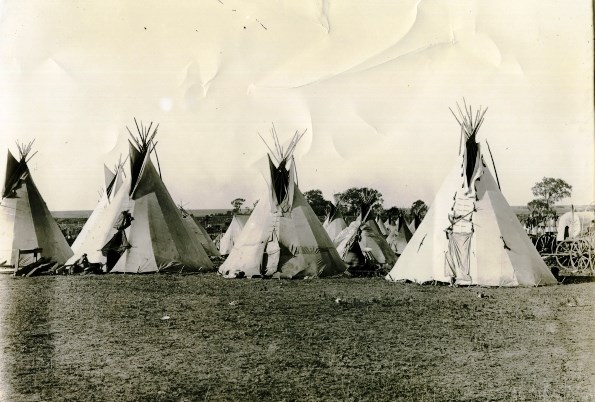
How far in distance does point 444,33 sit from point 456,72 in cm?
103

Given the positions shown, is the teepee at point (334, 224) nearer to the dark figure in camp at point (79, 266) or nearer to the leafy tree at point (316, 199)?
the dark figure in camp at point (79, 266)

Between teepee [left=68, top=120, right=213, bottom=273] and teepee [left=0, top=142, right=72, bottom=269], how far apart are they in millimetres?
1139

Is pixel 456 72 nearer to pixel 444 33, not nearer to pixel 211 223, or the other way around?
pixel 444 33

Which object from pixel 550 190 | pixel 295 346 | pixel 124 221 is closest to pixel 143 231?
pixel 124 221

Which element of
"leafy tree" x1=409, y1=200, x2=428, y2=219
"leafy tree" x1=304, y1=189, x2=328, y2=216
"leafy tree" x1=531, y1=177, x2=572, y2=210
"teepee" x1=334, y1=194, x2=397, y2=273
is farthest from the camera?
"leafy tree" x1=304, y1=189, x2=328, y2=216

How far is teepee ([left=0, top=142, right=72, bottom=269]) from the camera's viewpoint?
50.7ft

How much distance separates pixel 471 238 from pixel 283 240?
521 cm

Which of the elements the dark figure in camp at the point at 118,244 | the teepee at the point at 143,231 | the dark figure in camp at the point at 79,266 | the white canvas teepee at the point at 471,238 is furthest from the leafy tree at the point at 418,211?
the dark figure in camp at the point at 79,266

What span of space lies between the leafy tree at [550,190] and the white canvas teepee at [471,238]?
90.8ft

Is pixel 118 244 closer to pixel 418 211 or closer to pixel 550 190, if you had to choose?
pixel 418 211

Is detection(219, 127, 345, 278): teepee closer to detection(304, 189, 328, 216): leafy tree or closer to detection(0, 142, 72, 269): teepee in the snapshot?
detection(0, 142, 72, 269): teepee

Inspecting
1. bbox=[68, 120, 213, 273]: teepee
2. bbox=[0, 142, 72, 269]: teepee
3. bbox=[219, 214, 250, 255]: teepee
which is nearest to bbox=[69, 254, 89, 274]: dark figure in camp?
bbox=[68, 120, 213, 273]: teepee

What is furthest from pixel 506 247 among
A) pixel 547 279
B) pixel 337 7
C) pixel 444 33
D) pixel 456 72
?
pixel 337 7

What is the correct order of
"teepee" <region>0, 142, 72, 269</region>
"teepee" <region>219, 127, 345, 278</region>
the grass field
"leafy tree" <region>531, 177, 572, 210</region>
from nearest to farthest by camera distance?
the grass field < "teepee" <region>219, 127, 345, 278</region> < "teepee" <region>0, 142, 72, 269</region> < "leafy tree" <region>531, 177, 572, 210</region>
